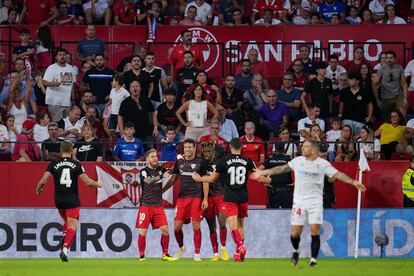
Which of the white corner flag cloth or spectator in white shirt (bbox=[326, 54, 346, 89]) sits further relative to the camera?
spectator in white shirt (bbox=[326, 54, 346, 89])

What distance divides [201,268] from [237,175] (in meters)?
2.49

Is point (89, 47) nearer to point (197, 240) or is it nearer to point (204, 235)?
point (204, 235)

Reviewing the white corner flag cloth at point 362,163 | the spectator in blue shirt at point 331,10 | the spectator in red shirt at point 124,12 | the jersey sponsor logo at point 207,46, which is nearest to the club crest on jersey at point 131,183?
the white corner flag cloth at point 362,163

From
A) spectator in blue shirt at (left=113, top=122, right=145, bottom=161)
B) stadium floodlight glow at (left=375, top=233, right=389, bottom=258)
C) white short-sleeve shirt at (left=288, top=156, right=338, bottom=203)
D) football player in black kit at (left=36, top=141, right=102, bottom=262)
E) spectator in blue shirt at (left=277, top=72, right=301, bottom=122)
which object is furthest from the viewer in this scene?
spectator in blue shirt at (left=277, top=72, right=301, bottom=122)

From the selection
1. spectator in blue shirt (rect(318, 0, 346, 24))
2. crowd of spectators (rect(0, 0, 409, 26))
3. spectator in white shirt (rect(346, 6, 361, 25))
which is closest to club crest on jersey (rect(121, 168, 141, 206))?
crowd of spectators (rect(0, 0, 409, 26))

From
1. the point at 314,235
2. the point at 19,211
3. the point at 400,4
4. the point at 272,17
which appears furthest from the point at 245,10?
the point at 314,235

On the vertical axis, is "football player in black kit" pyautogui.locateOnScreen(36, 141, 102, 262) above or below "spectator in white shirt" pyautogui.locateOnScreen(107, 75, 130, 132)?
below

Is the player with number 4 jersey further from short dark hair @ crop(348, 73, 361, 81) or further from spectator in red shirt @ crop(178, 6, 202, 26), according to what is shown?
spectator in red shirt @ crop(178, 6, 202, 26)

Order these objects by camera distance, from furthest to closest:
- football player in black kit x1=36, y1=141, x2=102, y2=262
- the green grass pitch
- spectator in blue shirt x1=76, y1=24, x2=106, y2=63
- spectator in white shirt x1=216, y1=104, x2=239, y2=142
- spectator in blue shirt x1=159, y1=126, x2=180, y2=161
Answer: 1. spectator in blue shirt x1=76, y1=24, x2=106, y2=63
2. spectator in white shirt x1=216, y1=104, x2=239, y2=142
3. spectator in blue shirt x1=159, y1=126, x2=180, y2=161
4. football player in black kit x1=36, y1=141, x2=102, y2=262
5. the green grass pitch

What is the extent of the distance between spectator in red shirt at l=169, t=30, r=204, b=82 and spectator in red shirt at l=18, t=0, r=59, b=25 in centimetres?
403

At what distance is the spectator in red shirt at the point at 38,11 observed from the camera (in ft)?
101

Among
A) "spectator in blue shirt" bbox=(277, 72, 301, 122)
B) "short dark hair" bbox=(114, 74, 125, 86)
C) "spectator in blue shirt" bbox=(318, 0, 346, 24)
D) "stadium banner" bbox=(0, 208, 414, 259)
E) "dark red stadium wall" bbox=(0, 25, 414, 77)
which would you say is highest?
"spectator in blue shirt" bbox=(318, 0, 346, 24)

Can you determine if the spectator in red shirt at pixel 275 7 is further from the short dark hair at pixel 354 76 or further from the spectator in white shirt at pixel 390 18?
the short dark hair at pixel 354 76

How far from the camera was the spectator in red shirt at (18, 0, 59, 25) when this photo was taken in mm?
30719
